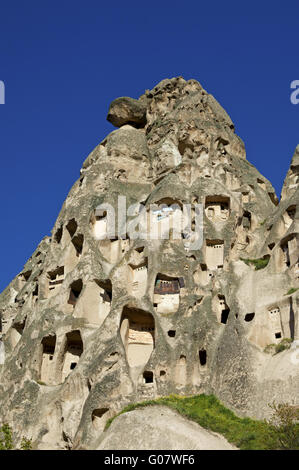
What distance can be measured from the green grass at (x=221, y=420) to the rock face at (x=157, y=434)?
0.42 m

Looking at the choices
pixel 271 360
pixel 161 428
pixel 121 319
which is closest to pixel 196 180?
pixel 121 319

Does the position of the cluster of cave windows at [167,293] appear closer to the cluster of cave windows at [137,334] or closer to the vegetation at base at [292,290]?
the cluster of cave windows at [137,334]

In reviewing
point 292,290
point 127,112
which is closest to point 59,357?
point 292,290

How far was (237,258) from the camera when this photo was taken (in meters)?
39.2

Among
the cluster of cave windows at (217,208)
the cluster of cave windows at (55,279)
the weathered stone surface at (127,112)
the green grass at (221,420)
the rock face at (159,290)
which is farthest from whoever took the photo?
the weathered stone surface at (127,112)

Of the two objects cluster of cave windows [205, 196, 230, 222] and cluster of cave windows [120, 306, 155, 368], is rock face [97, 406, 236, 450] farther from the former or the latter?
cluster of cave windows [205, 196, 230, 222]

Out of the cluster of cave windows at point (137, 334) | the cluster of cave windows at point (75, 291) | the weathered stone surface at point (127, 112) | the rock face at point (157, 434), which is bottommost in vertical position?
the rock face at point (157, 434)

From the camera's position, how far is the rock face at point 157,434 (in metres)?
25.2

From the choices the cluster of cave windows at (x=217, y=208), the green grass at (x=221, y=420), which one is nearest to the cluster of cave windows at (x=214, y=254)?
the cluster of cave windows at (x=217, y=208)

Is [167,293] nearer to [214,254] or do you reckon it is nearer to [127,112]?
[214,254]

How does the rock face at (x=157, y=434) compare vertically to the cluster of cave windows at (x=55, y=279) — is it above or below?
below

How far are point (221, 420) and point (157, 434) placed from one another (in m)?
4.00

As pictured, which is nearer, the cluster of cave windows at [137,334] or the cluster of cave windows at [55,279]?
the cluster of cave windows at [137,334]

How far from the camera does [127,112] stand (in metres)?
54.6
